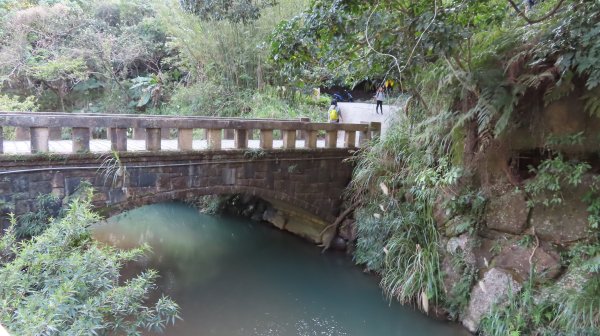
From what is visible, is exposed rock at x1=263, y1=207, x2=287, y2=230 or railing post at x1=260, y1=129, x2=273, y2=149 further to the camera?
exposed rock at x1=263, y1=207, x2=287, y2=230

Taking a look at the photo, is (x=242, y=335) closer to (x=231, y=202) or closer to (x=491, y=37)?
(x=491, y=37)

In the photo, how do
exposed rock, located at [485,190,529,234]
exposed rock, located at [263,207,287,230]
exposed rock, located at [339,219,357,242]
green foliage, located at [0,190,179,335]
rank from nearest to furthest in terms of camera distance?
green foliage, located at [0,190,179,335] < exposed rock, located at [485,190,529,234] < exposed rock, located at [339,219,357,242] < exposed rock, located at [263,207,287,230]

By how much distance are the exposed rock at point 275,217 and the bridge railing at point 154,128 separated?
8.20 ft

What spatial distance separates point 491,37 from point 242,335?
451 centimetres

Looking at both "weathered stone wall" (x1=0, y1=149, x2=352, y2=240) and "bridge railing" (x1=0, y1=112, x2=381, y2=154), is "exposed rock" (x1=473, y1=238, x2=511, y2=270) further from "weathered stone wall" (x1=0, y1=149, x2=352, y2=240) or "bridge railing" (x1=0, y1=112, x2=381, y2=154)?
"bridge railing" (x1=0, y1=112, x2=381, y2=154)

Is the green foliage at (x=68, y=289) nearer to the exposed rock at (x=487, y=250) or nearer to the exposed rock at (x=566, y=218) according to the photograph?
the exposed rock at (x=487, y=250)

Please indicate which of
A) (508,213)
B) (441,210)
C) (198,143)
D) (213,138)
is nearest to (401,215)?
(441,210)

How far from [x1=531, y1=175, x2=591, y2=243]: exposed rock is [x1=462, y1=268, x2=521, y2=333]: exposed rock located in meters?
0.61

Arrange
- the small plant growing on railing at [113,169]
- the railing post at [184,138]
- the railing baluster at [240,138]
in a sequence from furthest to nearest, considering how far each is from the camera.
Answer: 1. the railing baluster at [240,138]
2. the railing post at [184,138]
3. the small plant growing on railing at [113,169]

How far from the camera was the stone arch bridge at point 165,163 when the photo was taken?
188 inches

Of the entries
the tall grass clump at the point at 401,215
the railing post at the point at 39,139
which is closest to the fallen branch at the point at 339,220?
the tall grass clump at the point at 401,215

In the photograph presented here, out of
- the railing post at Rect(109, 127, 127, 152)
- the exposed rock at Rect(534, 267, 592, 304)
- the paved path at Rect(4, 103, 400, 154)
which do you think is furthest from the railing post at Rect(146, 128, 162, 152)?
the exposed rock at Rect(534, 267, 592, 304)

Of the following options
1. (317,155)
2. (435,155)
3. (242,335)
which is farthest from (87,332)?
(317,155)

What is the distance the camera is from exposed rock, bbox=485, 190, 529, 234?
4668 millimetres
